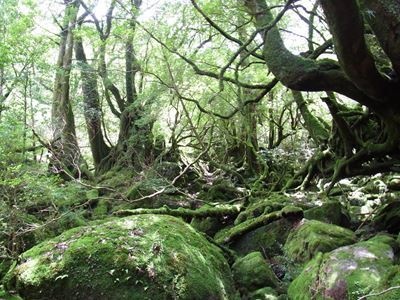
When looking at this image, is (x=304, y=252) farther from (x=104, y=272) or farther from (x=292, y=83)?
(x=104, y=272)

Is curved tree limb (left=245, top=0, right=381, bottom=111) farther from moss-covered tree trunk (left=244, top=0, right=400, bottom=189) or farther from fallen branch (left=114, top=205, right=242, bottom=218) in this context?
fallen branch (left=114, top=205, right=242, bottom=218)

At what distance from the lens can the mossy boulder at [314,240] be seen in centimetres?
526

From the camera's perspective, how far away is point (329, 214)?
6.74m

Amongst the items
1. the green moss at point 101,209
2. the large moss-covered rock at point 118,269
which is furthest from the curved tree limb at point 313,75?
the green moss at point 101,209

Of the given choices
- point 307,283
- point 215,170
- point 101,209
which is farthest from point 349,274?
point 215,170

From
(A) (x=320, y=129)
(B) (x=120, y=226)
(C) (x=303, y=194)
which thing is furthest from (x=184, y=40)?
(B) (x=120, y=226)

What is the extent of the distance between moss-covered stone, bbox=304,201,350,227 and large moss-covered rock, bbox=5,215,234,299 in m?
2.40

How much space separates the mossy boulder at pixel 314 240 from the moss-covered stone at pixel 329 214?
28.1 inches

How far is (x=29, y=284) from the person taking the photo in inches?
175

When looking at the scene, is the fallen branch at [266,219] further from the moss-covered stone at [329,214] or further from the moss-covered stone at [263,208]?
the moss-covered stone at [263,208]

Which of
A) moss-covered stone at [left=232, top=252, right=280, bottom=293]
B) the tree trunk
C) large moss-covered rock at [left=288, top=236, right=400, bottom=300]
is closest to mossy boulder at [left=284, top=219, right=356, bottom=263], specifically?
moss-covered stone at [left=232, top=252, right=280, bottom=293]

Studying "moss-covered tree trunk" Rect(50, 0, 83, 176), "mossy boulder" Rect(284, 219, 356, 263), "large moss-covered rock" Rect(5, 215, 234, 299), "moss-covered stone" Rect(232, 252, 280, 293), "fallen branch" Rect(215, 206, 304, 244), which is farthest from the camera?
"moss-covered tree trunk" Rect(50, 0, 83, 176)

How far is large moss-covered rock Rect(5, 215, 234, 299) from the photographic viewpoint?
4316 mm

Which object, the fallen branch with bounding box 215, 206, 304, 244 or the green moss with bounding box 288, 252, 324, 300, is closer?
the green moss with bounding box 288, 252, 324, 300
